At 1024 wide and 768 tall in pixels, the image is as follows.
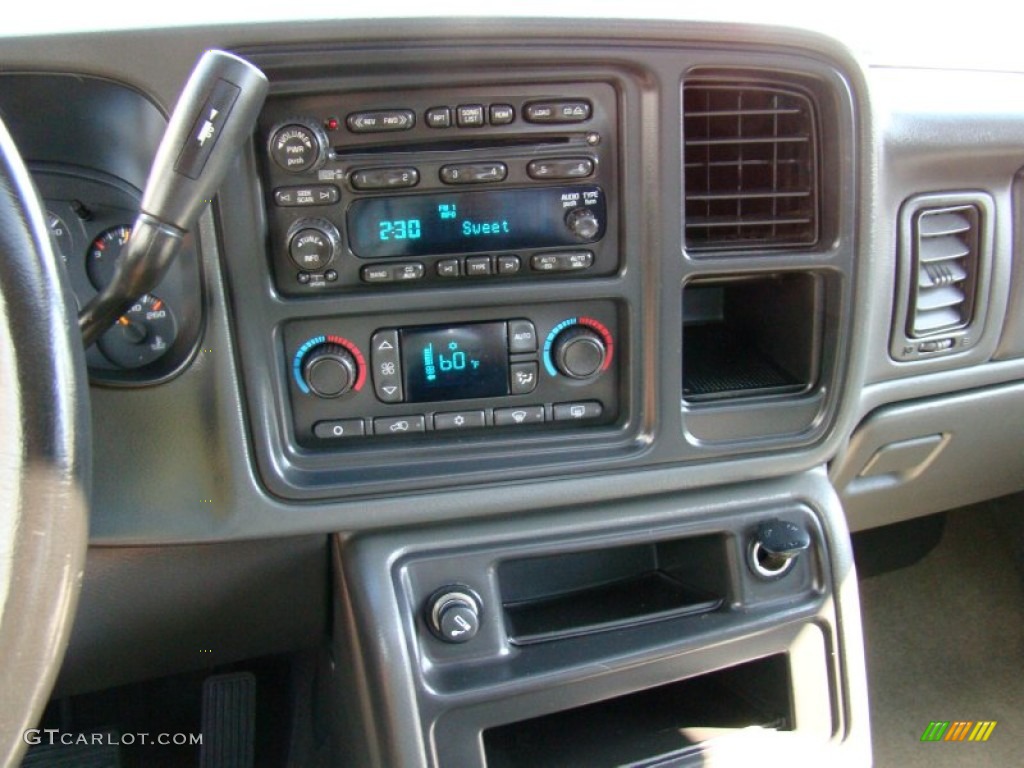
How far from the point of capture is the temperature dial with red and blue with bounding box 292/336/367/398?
98 centimetres

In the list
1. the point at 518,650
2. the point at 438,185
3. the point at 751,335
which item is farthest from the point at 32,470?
the point at 751,335

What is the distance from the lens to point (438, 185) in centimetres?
96

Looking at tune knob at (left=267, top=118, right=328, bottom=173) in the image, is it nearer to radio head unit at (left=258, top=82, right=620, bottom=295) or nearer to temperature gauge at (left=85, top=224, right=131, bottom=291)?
radio head unit at (left=258, top=82, right=620, bottom=295)

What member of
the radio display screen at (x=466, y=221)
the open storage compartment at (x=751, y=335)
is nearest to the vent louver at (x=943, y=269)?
the open storage compartment at (x=751, y=335)

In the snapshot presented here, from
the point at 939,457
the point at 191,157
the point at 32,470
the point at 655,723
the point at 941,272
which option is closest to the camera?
the point at 32,470

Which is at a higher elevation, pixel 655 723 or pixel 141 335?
pixel 141 335

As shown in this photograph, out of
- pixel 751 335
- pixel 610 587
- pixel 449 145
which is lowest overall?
pixel 610 587

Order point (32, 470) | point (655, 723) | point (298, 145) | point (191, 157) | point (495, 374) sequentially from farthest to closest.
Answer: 1. point (655, 723)
2. point (495, 374)
3. point (298, 145)
4. point (191, 157)
5. point (32, 470)

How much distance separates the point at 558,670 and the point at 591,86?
0.65m

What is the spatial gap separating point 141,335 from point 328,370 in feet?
0.63

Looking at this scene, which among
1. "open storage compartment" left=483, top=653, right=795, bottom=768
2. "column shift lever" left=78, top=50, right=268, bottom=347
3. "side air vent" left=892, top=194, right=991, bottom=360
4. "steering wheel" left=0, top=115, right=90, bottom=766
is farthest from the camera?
"side air vent" left=892, top=194, right=991, bottom=360

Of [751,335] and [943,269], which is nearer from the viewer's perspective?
[751,335]

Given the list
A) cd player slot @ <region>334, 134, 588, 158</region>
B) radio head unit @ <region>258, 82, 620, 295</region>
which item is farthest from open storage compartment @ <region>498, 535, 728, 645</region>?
cd player slot @ <region>334, 134, 588, 158</region>

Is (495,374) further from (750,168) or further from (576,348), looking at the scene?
(750,168)
